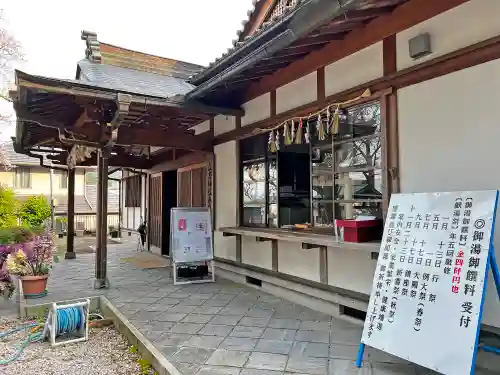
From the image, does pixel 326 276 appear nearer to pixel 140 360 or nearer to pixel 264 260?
pixel 264 260

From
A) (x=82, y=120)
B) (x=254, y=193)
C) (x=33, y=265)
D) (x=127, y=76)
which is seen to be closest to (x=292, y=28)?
(x=254, y=193)

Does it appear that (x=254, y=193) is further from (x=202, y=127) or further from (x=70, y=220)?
(x=70, y=220)

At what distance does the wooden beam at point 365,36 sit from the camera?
9.78 feet

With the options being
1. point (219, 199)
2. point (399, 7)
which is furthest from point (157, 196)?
point (399, 7)

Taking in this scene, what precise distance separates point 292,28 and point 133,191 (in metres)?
9.73

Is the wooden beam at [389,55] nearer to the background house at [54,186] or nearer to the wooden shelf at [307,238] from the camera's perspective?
the wooden shelf at [307,238]

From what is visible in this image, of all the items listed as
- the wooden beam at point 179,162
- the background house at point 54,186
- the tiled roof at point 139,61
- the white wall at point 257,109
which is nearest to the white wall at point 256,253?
the white wall at point 257,109

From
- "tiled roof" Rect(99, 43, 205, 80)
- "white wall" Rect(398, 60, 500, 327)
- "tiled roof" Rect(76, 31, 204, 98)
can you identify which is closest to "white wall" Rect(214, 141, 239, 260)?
"tiled roof" Rect(76, 31, 204, 98)

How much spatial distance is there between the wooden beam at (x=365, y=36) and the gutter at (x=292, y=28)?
0.74 m

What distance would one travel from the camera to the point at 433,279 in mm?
2420

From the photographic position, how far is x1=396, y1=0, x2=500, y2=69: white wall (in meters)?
2.58

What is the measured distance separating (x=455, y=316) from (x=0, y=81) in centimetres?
1446

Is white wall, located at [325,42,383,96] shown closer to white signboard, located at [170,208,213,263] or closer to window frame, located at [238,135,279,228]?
window frame, located at [238,135,279,228]

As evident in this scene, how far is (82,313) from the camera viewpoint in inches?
154
